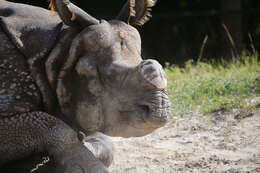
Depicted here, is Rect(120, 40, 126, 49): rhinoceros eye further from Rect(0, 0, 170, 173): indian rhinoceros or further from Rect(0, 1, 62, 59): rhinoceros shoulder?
Rect(0, 1, 62, 59): rhinoceros shoulder

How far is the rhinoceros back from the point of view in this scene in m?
3.89

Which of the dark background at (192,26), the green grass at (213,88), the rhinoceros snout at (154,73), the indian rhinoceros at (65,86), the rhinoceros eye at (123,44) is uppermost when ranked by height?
the rhinoceros snout at (154,73)

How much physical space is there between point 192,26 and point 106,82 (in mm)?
7354

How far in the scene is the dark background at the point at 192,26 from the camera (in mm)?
10234

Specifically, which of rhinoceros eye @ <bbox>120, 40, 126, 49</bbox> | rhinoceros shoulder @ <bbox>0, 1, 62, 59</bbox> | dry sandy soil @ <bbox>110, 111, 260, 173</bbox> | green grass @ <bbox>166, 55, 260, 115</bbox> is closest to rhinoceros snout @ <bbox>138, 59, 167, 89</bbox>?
rhinoceros eye @ <bbox>120, 40, 126, 49</bbox>

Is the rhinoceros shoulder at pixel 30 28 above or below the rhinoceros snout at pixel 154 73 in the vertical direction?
below

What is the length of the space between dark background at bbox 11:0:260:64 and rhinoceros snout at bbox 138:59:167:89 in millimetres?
6670

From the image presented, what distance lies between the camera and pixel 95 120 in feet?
12.6

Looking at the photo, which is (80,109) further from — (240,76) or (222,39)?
(222,39)

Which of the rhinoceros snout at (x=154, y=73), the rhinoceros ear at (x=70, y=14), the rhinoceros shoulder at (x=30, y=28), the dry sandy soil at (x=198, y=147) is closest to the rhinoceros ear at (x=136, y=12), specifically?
the rhinoceros ear at (x=70, y=14)

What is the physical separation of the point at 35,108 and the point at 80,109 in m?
0.28

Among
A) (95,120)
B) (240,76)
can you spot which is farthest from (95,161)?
(240,76)

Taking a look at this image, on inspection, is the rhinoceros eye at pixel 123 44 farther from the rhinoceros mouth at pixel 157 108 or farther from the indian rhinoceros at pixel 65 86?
the rhinoceros mouth at pixel 157 108

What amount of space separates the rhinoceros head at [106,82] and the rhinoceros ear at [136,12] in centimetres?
6
